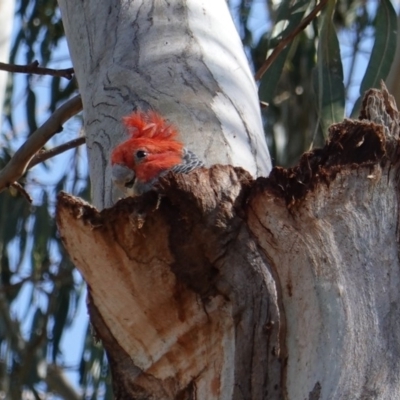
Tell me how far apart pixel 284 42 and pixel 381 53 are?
30cm

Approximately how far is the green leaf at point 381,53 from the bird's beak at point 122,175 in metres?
0.75

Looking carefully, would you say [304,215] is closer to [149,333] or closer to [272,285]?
[272,285]

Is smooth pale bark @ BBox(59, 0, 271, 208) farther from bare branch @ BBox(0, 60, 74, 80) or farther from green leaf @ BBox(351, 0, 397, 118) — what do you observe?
green leaf @ BBox(351, 0, 397, 118)

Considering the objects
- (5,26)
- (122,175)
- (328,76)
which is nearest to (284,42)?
(328,76)

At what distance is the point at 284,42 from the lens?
2602 millimetres

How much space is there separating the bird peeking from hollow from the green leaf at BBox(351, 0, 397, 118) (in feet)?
2.07

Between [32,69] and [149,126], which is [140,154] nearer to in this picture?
[149,126]

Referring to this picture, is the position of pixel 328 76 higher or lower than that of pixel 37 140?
higher

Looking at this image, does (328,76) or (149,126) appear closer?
(149,126)

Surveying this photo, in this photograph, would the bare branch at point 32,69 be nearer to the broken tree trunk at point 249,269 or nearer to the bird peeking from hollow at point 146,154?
the bird peeking from hollow at point 146,154

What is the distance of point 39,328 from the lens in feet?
14.2

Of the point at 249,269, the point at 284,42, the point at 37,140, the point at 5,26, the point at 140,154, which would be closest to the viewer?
the point at 249,269

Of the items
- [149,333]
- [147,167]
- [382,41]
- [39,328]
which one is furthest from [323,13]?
[39,328]

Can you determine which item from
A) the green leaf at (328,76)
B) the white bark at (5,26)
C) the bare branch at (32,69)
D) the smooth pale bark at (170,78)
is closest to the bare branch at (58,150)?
the bare branch at (32,69)
